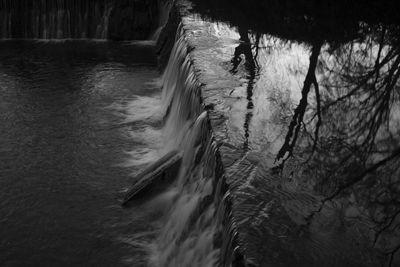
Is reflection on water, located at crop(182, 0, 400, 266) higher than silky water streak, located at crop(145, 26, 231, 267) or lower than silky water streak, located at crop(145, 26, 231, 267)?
higher

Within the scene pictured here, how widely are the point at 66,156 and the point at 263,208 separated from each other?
446 cm

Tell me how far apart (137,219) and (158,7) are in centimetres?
1082

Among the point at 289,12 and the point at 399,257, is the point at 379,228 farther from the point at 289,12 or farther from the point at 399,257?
the point at 289,12

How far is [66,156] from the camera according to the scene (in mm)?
7855

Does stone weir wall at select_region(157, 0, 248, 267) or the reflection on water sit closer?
stone weir wall at select_region(157, 0, 248, 267)

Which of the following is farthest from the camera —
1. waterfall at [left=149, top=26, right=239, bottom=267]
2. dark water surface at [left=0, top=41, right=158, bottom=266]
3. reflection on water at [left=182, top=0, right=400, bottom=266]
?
dark water surface at [left=0, top=41, right=158, bottom=266]

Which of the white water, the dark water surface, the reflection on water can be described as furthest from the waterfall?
the dark water surface

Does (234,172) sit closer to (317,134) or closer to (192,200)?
(192,200)

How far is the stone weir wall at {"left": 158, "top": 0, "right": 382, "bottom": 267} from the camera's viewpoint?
12.6ft

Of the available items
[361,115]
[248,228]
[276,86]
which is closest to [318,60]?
[276,86]

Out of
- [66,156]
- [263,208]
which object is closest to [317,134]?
[263,208]

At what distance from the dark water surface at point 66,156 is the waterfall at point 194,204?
0.54m

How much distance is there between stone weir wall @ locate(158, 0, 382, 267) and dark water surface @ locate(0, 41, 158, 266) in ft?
5.73

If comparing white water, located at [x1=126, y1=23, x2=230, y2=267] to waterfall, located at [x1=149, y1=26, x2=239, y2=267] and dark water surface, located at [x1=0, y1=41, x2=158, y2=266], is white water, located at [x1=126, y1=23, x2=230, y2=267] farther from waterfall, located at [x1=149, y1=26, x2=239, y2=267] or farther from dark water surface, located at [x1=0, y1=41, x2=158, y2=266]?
dark water surface, located at [x1=0, y1=41, x2=158, y2=266]
